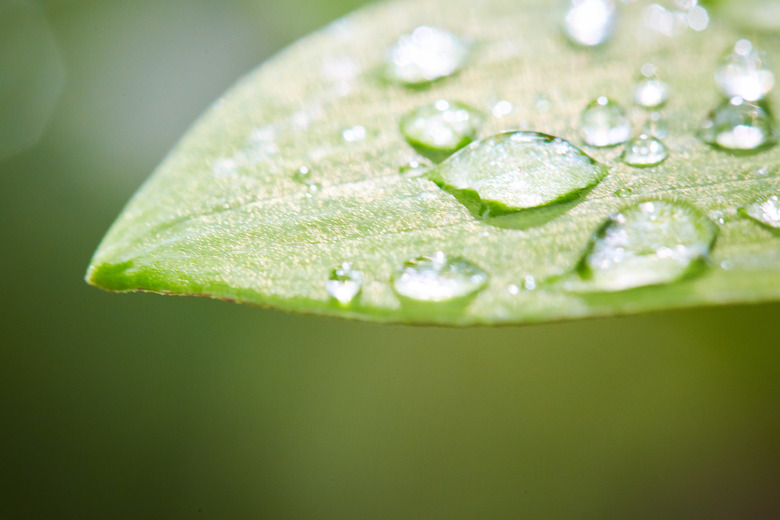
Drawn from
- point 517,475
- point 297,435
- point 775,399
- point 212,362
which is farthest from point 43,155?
point 775,399

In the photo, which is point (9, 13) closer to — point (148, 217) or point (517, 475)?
point (148, 217)

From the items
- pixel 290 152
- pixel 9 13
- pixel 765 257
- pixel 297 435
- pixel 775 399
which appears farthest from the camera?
pixel 9 13

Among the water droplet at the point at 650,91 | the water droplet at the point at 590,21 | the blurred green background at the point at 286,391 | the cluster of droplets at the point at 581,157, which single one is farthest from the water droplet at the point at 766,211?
the blurred green background at the point at 286,391

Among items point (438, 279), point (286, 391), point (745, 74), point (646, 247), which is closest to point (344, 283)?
point (438, 279)

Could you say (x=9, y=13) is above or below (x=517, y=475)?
above

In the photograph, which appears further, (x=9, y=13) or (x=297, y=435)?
(x=9, y=13)

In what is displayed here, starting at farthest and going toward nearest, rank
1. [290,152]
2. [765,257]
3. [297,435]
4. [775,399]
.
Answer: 1. [297,435]
2. [775,399]
3. [290,152]
4. [765,257]

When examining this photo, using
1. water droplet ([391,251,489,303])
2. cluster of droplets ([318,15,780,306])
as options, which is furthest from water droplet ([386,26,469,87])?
water droplet ([391,251,489,303])

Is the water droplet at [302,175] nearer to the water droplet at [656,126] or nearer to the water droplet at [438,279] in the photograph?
the water droplet at [438,279]
